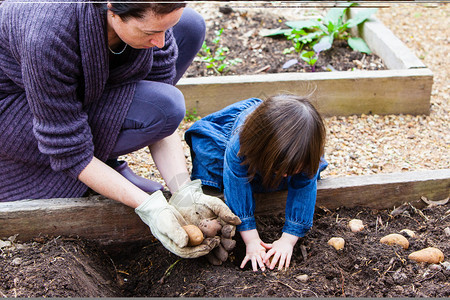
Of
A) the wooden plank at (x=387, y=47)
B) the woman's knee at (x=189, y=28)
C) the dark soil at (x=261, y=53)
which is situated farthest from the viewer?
the dark soil at (x=261, y=53)

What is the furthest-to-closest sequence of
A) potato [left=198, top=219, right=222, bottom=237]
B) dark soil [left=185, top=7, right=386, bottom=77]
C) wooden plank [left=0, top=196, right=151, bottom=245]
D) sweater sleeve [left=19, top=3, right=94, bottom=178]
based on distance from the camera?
dark soil [left=185, top=7, right=386, bottom=77]
wooden plank [left=0, top=196, right=151, bottom=245]
potato [left=198, top=219, right=222, bottom=237]
sweater sleeve [left=19, top=3, right=94, bottom=178]

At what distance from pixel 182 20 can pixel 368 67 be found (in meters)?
1.69

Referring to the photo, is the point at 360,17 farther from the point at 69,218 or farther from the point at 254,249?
the point at 69,218

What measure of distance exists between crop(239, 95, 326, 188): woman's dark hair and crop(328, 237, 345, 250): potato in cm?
34

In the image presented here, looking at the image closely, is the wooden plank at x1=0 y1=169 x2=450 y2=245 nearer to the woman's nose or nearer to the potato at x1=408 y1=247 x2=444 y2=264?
the potato at x1=408 y1=247 x2=444 y2=264

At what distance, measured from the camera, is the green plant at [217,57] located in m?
3.36

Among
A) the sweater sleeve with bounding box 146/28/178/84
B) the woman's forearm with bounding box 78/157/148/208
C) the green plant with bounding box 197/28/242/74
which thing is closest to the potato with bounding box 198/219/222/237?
the woman's forearm with bounding box 78/157/148/208

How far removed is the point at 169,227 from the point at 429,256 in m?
0.96

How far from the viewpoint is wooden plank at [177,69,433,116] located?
2.91 m

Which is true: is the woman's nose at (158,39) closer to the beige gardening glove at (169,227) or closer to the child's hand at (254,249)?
the beige gardening glove at (169,227)

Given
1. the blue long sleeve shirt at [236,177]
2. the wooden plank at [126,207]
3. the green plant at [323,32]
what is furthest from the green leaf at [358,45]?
the blue long sleeve shirt at [236,177]

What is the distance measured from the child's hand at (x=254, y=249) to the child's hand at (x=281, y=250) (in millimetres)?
19

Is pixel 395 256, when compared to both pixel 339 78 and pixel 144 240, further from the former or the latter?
pixel 339 78

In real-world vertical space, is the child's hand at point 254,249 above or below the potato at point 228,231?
below
